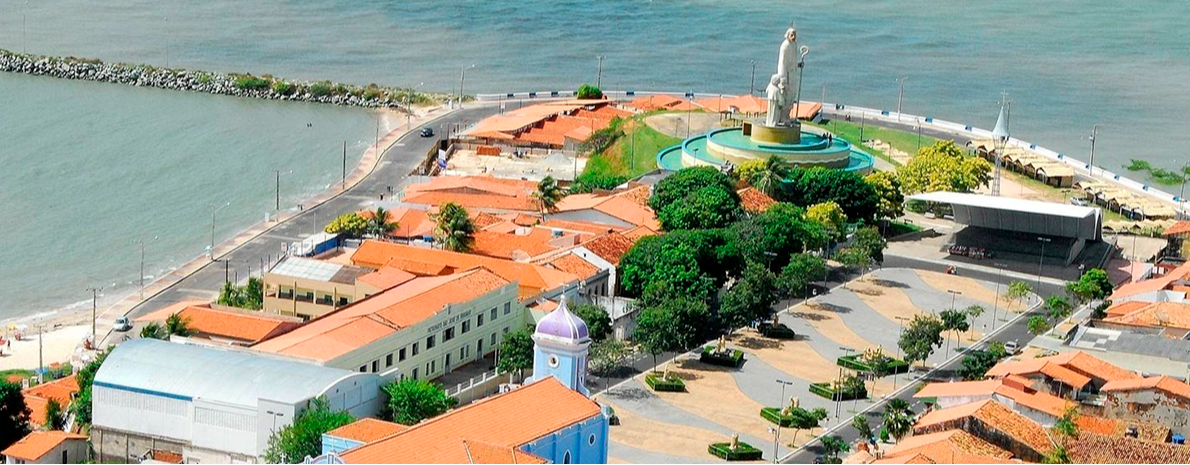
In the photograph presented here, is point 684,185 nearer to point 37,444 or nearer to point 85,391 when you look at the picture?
point 85,391

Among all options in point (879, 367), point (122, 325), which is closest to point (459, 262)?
point (122, 325)

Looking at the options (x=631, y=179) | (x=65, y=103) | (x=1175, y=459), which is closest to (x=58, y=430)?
(x=1175, y=459)

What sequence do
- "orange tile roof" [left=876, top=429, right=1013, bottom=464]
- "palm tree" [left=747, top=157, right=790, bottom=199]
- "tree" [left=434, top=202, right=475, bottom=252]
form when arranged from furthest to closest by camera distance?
1. "palm tree" [left=747, top=157, right=790, bottom=199]
2. "tree" [left=434, top=202, right=475, bottom=252]
3. "orange tile roof" [left=876, top=429, right=1013, bottom=464]

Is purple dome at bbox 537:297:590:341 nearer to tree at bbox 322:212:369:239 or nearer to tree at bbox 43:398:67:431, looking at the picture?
tree at bbox 43:398:67:431

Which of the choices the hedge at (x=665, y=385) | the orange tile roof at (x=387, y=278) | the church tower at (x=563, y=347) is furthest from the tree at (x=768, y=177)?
the church tower at (x=563, y=347)

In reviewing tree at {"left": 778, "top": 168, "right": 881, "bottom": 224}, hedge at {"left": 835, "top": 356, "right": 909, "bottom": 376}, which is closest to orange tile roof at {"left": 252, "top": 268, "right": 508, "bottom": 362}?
hedge at {"left": 835, "top": 356, "right": 909, "bottom": 376}

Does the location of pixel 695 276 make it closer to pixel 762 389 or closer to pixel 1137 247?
pixel 762 389

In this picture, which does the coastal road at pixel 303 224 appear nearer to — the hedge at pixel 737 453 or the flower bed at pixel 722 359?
the flower bed at pixel 722 359
